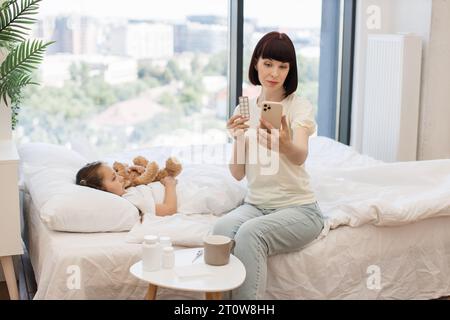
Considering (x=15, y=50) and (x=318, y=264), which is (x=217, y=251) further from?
(x=15, y=50)

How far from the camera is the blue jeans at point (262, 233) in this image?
2.14 m

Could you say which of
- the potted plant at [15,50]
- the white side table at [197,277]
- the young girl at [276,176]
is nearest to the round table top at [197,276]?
the white side table at [197,277]

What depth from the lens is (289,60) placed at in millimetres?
2406

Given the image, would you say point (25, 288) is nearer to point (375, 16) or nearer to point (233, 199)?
point (233, 199)

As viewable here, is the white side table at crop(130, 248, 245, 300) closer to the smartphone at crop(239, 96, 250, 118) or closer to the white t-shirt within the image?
the white t-shirt

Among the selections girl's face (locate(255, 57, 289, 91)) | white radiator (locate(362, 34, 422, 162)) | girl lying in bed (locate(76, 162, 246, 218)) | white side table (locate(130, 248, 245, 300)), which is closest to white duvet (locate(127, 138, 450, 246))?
girl lying in bed (locate(76, 162, 246, 218))

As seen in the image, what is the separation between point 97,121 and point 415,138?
1792 mm

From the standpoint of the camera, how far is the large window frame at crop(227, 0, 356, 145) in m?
4.30

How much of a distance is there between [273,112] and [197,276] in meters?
0.61

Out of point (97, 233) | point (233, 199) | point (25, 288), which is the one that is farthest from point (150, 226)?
point (25, 288)

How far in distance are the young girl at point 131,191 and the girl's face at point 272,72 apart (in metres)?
0.53

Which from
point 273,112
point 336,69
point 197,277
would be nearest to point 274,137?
point 273,112

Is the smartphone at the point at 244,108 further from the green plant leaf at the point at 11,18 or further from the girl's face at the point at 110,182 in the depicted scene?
the green plant leaf at the point at 11,18

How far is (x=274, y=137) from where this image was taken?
2.26 m
